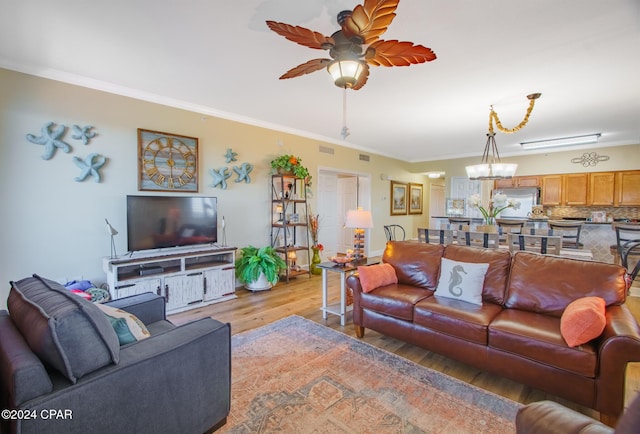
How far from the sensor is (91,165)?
325cm

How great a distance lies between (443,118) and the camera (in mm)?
4605

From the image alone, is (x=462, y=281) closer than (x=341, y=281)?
Yes

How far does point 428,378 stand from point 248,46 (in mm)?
3056

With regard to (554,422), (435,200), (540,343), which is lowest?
(540,343)

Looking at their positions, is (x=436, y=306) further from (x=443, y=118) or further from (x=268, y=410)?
(x=443, y=118)

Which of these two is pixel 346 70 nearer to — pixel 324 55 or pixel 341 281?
pixel 324 55

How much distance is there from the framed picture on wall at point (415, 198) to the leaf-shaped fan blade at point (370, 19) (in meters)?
7.34

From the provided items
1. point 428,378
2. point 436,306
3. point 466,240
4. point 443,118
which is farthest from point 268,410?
point 443,118

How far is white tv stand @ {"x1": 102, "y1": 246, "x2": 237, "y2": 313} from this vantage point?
128 inches

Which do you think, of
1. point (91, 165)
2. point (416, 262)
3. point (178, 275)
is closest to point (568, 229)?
point (416, 262)

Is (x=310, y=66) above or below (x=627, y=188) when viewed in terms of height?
above

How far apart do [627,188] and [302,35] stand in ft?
25.0

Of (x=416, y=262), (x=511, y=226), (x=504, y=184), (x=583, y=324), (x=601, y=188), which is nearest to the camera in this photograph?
(x=583, y=324)

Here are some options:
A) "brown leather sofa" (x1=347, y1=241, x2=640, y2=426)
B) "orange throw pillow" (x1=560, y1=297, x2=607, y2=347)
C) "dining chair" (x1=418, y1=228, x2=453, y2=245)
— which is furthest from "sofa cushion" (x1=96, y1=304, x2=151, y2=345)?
"dining chair" (x1=418, y1=228, x2=453, y2=245)
